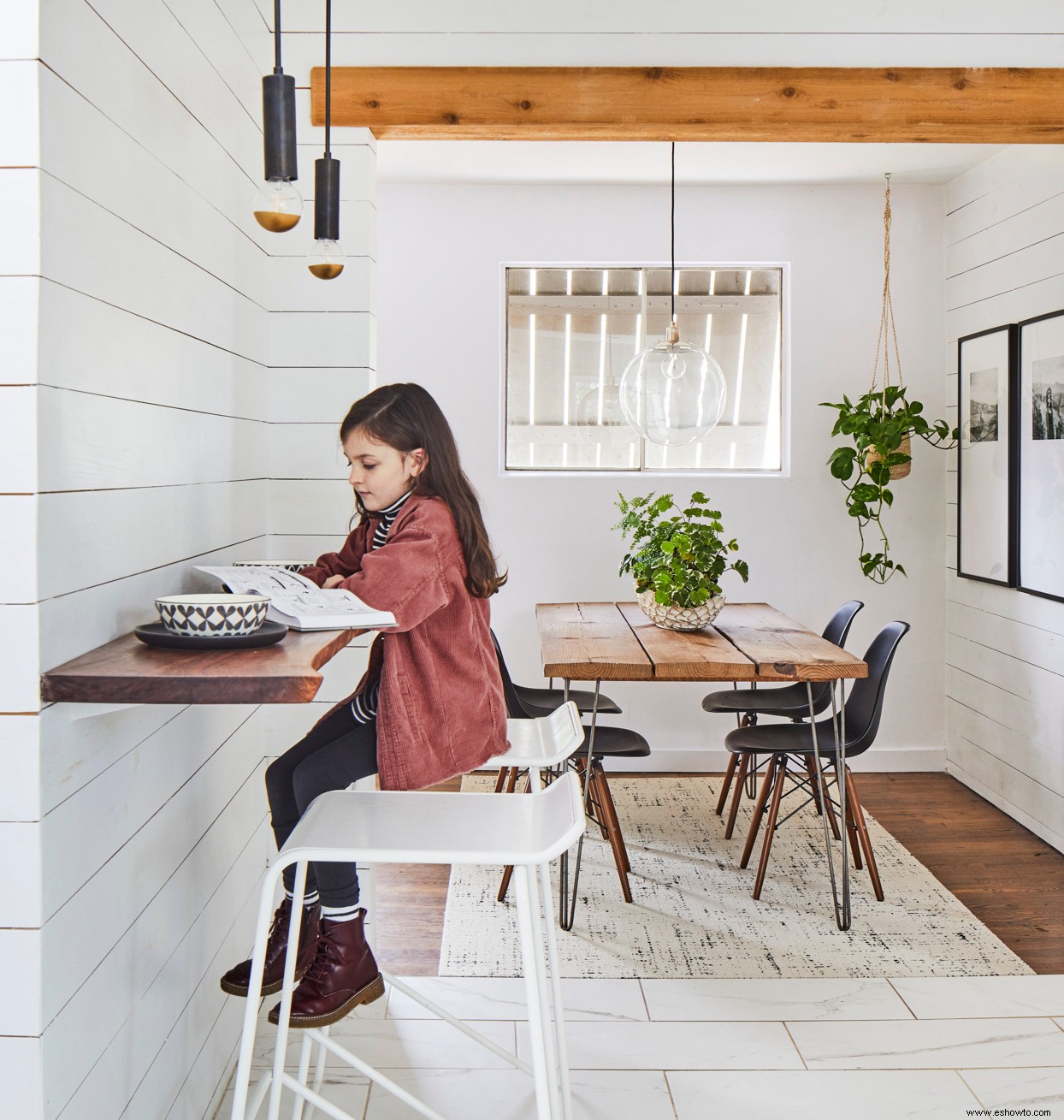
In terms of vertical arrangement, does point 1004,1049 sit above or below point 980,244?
below

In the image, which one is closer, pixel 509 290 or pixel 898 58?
pixel 898 58

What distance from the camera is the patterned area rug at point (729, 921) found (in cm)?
278

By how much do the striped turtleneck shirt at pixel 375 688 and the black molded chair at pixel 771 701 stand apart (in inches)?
81.0

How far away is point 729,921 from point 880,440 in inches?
84.7

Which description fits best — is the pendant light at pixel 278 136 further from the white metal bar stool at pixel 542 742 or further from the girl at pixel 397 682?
the white metal bar stool at pixel 542 742

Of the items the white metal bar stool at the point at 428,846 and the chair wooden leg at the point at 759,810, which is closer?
the white metal bar stool at the point at 428,846

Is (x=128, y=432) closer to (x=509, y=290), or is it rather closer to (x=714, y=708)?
(x=714, y=708)

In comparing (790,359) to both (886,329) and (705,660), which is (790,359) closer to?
(886,329)

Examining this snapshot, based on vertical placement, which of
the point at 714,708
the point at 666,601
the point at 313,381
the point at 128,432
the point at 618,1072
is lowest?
the point at 618,1072

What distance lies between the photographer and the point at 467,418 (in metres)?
4.68

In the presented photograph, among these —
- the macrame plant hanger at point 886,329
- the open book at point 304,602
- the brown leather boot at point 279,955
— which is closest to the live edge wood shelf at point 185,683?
the open book at point 304,602

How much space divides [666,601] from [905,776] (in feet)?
5.96

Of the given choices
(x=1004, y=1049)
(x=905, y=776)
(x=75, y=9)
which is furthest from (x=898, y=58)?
(x=905, y=776)

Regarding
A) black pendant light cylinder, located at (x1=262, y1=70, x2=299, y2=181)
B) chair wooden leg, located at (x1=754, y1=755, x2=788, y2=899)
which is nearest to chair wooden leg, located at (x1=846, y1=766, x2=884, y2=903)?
chair wooden leg, located at (x1=754, y1=755, x2=788, y2=899)
